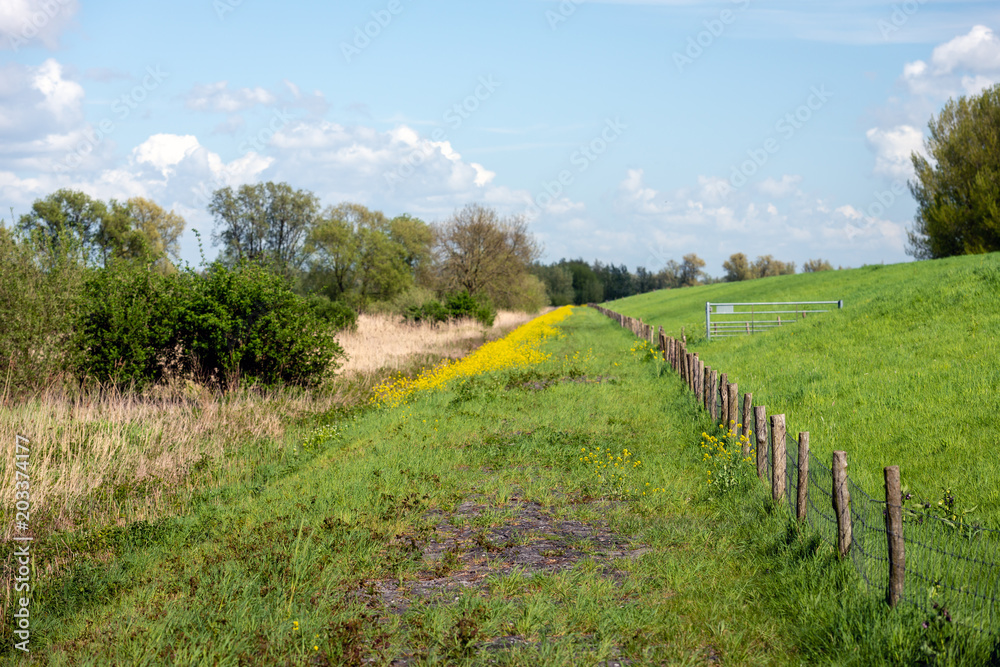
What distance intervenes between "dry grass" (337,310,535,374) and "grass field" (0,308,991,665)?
1137cm

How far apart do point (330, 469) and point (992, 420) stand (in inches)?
392

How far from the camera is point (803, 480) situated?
21.8 ft

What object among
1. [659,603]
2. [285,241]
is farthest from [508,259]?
[659,603]

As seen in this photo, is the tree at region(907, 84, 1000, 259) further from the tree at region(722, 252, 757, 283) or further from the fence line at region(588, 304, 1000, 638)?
the tree at region(722, 252, 757, 283)

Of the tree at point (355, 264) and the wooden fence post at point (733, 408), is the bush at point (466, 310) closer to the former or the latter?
the tree at point (355, 264)

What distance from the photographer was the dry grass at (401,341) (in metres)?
21.9

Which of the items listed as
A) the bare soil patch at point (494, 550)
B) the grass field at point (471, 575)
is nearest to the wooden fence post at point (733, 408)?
the grass field at point (471, 575)

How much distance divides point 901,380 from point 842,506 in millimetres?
8973

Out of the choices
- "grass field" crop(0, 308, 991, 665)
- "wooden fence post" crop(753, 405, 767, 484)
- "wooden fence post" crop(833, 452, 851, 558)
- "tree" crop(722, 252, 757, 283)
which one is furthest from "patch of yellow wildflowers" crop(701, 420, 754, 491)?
"tree" crop(722, 252, 757, 283)

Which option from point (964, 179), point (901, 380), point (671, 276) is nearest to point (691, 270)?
point (671, 276)

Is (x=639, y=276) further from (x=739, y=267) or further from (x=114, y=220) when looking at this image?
(x=114, y=220)

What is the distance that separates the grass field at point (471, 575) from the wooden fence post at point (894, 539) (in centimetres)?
19

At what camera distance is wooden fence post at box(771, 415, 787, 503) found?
7379 millimetres

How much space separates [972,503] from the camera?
7.45 metres
